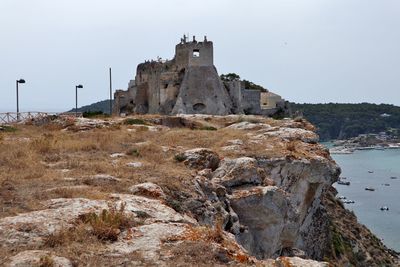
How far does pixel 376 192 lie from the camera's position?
8994cm

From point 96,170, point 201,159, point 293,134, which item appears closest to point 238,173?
point 201,159

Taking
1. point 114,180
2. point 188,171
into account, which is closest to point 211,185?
point 188,171

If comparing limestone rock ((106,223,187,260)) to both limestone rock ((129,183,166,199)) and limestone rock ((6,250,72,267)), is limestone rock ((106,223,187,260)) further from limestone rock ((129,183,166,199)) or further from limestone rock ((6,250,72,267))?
limestone rock ((129,183,166,199))

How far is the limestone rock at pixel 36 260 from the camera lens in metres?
7.32

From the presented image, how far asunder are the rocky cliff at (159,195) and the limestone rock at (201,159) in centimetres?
4

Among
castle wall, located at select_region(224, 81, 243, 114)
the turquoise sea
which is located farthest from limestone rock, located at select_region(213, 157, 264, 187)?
the turquoise sea

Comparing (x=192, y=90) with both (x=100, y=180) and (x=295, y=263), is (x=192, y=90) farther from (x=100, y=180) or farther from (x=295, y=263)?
(x=295, y=263)

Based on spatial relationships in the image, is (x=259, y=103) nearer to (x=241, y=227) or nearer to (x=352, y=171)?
(x=241, y=227)

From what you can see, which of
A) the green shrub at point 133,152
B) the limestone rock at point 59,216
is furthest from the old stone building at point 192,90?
the limestone rock at point 59,216

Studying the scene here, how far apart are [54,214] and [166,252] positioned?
2.40m

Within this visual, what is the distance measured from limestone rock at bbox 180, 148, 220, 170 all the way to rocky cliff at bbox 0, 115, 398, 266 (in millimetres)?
41

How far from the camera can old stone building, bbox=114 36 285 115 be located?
5041 centimetres

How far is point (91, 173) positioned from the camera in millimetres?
13422

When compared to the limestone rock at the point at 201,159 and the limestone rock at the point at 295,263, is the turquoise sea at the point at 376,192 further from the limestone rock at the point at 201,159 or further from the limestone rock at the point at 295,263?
the limestone rock at the point at 295,263
